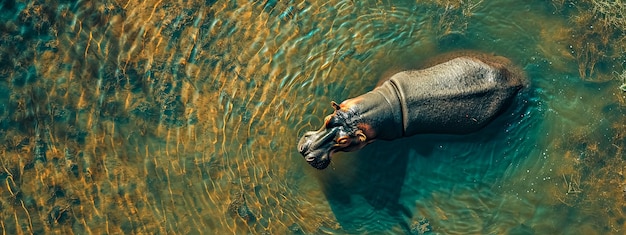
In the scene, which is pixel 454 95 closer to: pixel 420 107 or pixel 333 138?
pixel 420 107

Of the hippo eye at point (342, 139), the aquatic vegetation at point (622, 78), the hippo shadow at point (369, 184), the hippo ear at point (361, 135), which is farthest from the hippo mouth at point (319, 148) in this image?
the aquatic vegetation at point (622, 78)

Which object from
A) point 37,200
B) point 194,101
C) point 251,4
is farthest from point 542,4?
point 37,200

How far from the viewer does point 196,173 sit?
41.7 feet

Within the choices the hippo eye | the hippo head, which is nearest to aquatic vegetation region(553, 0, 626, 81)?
the hippo head

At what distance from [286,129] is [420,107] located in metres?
2.81

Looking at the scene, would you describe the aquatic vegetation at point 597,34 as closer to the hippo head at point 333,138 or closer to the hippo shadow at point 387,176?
the hippo shadow at point 387,176

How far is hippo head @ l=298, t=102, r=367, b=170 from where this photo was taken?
446 inches

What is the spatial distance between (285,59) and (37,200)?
19.4 ft

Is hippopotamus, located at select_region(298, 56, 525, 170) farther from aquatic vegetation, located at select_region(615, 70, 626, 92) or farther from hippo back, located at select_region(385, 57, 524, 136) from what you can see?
aquatic vegetation, located at select_region(615, 70, 626, 92)

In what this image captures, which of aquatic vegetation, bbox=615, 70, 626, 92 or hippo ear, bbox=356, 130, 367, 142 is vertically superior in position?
hippo ear, bbox=356, 130, 367, 142

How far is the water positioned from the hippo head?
0.99 metres

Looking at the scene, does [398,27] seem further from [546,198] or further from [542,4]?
[546,198]

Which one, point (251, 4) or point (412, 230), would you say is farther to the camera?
point (251, 4)

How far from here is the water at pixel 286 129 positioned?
492 inches
